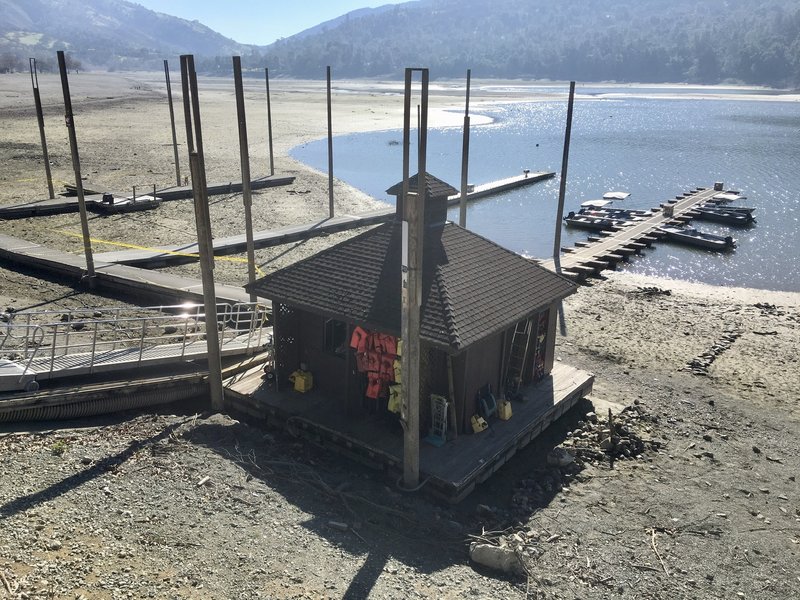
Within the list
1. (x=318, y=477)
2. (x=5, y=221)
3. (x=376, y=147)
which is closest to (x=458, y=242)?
(x=318, y=477)

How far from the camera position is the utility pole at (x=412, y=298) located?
10.9m

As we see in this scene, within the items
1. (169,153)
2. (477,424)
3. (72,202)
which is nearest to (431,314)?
(477,424)

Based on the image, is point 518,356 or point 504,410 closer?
point 504,410

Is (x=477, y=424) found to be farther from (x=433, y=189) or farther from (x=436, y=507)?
(x=433, y=189)

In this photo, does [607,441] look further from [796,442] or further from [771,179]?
[771,179]

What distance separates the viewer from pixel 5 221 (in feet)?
107

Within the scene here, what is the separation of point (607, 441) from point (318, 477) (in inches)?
262

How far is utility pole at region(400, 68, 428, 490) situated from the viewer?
10.9 meters

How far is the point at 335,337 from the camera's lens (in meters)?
15.3

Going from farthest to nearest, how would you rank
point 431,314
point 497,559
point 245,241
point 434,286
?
point 245,241 → point 434,286 → point 431,314 → point 497,559

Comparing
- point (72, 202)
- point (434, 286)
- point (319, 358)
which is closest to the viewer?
point (434, 286)

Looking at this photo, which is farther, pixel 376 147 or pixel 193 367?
pixel 376 147

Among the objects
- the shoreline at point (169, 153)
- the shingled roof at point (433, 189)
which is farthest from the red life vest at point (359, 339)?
the shoreline at point (169, 153)

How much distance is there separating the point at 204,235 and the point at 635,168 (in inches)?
2484
